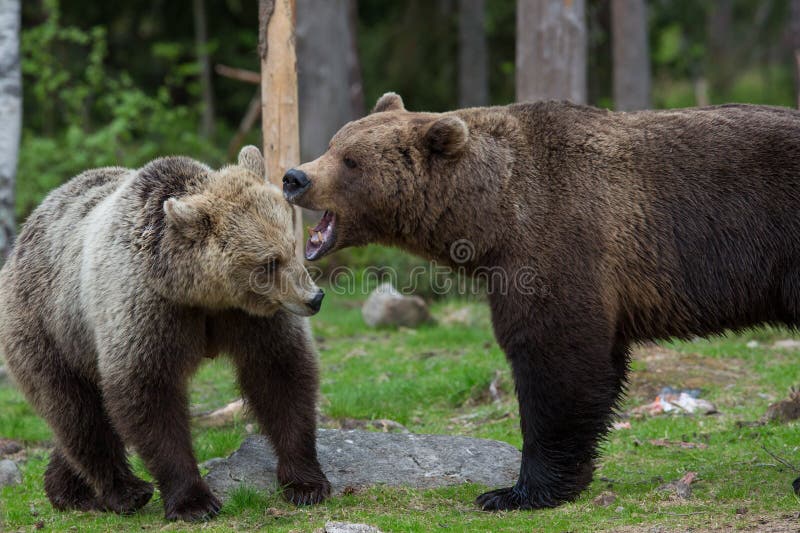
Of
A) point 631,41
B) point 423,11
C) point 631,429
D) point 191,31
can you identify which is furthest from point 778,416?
point 191,31

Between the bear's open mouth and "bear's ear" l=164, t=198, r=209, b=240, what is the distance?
0.75 metres

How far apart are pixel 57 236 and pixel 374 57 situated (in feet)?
59.0

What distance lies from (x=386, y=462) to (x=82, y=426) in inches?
79.1

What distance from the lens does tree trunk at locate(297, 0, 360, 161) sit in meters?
17.4

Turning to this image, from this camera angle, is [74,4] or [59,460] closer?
[59,460]

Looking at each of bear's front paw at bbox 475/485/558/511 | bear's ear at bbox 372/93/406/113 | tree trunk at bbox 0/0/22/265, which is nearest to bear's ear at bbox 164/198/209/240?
bear's ear at bbox 372/93/406/113

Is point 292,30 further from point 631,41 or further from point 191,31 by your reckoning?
point 191,31

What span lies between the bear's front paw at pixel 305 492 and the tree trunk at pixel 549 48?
7.53 meters

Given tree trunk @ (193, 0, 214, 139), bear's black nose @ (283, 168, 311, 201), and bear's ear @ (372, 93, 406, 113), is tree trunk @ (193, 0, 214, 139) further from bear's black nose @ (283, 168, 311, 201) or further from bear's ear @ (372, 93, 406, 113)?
bear's black nose @ (283, 168, 311, 201)

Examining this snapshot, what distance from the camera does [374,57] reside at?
24.0m

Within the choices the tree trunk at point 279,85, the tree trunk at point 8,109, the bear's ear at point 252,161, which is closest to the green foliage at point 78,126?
the tree trunk at point 8,109

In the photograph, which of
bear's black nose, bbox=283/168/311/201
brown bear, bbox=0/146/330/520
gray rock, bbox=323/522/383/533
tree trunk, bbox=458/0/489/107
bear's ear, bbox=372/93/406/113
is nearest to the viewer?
gray rock, bbox=323/522/383/533

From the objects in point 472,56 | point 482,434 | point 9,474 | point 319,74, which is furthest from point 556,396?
point 472,56

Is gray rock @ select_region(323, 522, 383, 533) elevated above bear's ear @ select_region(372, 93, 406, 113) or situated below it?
below
